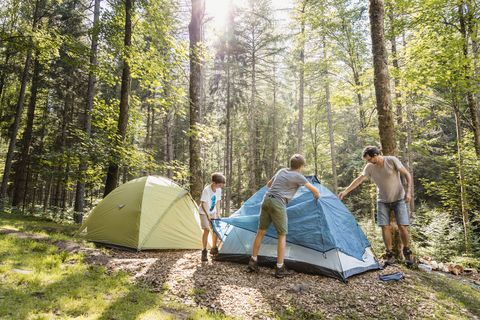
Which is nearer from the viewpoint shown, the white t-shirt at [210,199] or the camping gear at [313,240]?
the camping gear at [313,240]

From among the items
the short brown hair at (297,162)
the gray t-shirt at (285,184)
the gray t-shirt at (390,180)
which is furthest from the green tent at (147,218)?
the gray t-shirt at (390,180)

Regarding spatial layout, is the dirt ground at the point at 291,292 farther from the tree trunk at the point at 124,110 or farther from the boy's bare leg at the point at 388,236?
the tree trunk at the point at 124,110

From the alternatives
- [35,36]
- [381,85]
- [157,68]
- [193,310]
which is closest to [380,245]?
[381,85]

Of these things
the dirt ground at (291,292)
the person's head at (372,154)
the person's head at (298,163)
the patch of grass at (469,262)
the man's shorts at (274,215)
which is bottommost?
the patch of grass at (469,262)

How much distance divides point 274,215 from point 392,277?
199cm

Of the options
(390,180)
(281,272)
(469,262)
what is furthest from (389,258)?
(469,262)

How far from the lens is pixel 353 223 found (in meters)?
5.41

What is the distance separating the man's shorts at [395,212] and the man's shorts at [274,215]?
1.78m

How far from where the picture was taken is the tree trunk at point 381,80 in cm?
561

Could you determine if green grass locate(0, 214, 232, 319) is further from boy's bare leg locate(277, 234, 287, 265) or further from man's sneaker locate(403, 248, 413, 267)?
man's sneaker locate(403, 248, 413, 267)

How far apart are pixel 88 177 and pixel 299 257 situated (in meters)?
9.62

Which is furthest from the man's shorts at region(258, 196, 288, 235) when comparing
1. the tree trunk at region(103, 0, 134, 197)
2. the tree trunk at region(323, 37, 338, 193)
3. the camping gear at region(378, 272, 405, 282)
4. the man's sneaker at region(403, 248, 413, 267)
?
the tree trunk at region(323, 37, 338, 193)

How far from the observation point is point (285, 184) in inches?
186

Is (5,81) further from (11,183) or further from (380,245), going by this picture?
(380,245)
